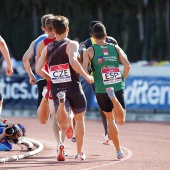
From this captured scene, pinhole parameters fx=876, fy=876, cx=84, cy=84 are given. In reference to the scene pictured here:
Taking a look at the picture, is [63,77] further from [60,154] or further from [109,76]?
[60,154]

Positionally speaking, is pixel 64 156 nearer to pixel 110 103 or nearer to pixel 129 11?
pixel 110 103

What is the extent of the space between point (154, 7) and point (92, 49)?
90.9ft

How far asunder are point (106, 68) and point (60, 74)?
848 millimetres

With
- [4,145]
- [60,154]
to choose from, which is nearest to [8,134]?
[4,145]

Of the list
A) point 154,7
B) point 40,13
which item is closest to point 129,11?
point 154,7

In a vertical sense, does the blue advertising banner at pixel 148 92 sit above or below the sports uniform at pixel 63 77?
below

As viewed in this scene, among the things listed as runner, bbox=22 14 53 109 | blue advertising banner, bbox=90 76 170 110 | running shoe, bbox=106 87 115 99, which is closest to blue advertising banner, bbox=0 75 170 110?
blue advertising banner, bbox=90 76 170 110

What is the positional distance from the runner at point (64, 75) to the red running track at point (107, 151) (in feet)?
1.84

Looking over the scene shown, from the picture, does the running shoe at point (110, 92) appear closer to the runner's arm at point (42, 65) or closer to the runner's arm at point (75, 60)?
the runner's arm at point (75, 60)

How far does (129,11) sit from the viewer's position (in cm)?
4134

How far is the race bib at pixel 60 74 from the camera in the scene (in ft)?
42.6

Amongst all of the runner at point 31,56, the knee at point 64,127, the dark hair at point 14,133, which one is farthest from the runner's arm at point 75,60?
the dark hair at point 14,133

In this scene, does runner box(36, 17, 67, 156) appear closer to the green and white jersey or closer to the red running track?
the red running track

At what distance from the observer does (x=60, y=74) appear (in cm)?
1300
